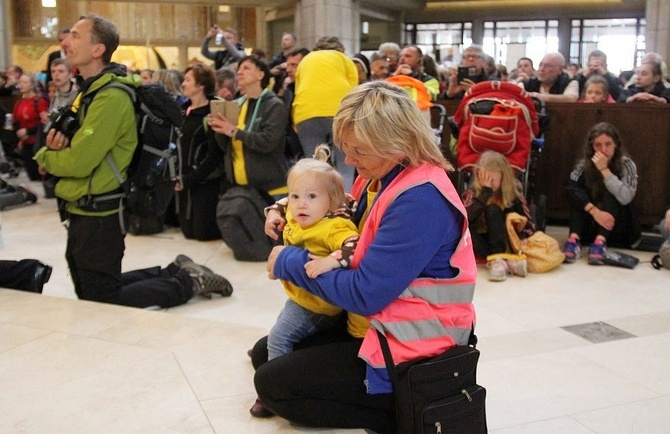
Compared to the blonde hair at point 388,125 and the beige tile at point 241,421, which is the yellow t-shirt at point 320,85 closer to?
the beige tile at point 241,421

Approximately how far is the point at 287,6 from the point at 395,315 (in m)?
16.5

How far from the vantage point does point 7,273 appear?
4.65 m

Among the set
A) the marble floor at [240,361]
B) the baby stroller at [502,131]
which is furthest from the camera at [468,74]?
the marble floor at [240,361]

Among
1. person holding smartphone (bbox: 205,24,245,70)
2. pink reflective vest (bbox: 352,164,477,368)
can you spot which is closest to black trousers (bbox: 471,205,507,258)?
pink reflective vest (bbox: 352,164,477,368)

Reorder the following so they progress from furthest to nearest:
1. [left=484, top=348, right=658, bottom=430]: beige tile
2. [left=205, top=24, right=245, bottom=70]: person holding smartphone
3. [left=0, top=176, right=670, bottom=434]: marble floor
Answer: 1. [left=205, top=24, right=245, bottom=70]: person holding smartphone
2. [left=484, top=348, right=658, bottom=430]: beige tile
3. [left=0, top=176, right=670, bottom=434]: marble floor

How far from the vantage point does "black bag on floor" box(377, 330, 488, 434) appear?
236 centimetres

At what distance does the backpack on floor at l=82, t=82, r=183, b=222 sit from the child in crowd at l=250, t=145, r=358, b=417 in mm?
1709

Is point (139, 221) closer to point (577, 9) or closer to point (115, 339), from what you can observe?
point (115, 339)

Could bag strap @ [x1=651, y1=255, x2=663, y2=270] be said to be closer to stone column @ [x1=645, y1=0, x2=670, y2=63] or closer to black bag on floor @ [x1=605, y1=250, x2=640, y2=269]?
black bag on floor @ [x1=605, y1=250, x2=640, y2=269]

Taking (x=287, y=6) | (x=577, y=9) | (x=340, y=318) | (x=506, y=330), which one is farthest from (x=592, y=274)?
(x=577, y=9)

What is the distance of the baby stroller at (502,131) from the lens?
6453mm

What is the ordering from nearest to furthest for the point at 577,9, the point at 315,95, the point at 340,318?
1. the point at 340,318
2. the point at 315,95
3. the point at 577,9

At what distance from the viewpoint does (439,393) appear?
94.3 inches

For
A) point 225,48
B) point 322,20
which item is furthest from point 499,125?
point 322,20
